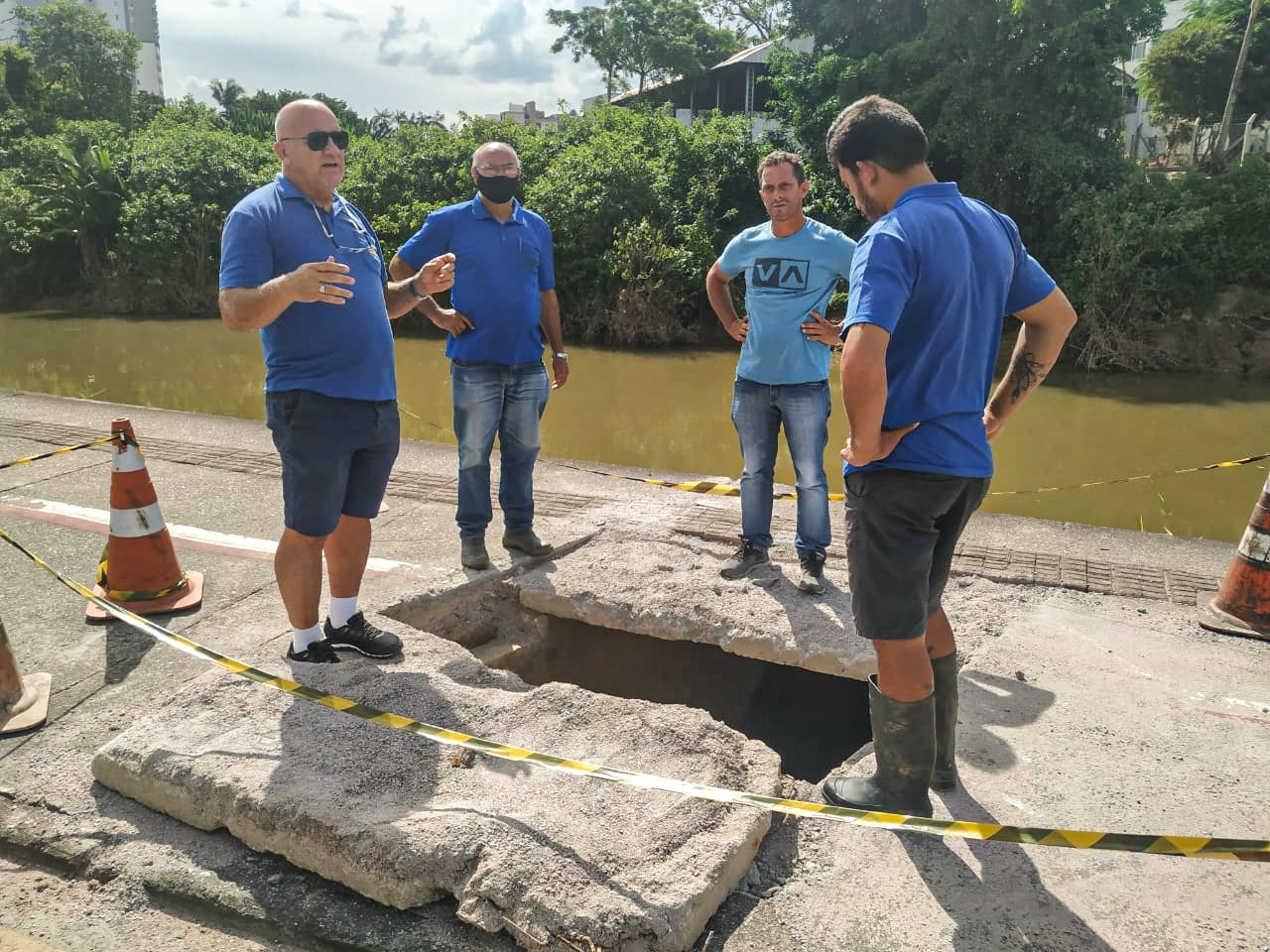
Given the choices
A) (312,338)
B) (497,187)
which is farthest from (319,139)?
(497,187)

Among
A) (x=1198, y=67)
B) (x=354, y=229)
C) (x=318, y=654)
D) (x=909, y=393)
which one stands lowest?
(x=318, y=654)

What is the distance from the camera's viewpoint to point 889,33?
1934 cm

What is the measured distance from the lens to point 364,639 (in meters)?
3.75

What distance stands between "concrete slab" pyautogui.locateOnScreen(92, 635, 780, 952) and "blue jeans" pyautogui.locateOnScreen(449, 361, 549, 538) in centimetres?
148

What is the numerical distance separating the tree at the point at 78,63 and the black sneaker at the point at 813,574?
4697cm

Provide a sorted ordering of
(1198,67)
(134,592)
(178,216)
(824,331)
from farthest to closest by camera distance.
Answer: (1198,67) → (178,216) → (134,592) → (824,331)

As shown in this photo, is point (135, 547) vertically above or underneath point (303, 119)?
underneath

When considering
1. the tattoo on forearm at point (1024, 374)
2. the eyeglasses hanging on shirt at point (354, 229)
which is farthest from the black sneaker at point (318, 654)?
the tattoo on forearm at point (1024, 374)

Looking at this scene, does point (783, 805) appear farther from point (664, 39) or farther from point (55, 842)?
point (664, 39)

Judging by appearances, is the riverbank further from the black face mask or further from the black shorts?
the black face mask

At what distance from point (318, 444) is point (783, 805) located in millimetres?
2008

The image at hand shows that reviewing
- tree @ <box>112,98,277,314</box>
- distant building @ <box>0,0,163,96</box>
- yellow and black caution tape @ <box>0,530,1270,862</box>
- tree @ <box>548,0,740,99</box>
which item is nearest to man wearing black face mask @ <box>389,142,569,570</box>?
yellow and black caution tape @ <box>0,530,1270,862</box>

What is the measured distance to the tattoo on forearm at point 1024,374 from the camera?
2977mm

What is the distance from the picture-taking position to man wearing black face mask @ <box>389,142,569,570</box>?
15.5ft
